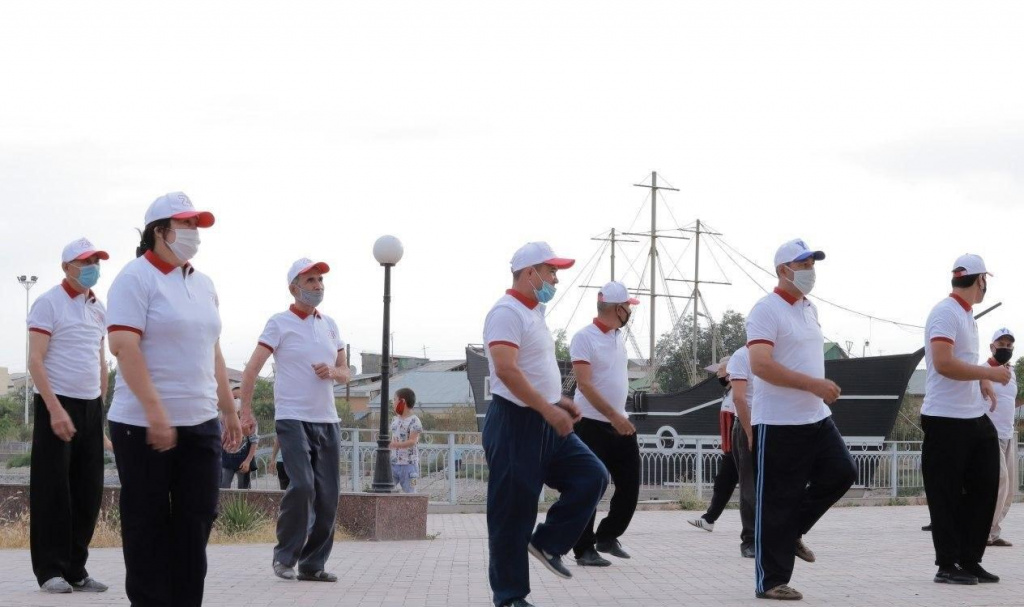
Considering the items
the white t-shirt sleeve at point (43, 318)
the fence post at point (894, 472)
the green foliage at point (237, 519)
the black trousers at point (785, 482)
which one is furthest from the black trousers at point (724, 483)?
the fence post at point (894, 472)

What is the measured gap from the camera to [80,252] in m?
7.44

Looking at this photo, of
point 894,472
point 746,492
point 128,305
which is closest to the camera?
point 128,305

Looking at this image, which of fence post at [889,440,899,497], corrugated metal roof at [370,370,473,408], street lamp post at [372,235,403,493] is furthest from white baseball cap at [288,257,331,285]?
corrugated metal roof at [370,370,473,408]

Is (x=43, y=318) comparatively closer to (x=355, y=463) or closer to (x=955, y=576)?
(x=955, y=576)

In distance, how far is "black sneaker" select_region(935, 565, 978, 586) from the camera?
8.02 metres

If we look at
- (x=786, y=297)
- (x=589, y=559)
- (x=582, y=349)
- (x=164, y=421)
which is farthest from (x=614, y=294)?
(x=164, y=421)

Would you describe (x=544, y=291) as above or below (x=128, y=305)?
above

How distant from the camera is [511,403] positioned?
6.48 metres

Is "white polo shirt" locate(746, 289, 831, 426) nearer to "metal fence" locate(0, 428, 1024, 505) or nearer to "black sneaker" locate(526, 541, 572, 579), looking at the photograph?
"black sneaker" locate(526, 541, 572, 579)

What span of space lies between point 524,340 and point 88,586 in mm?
2989

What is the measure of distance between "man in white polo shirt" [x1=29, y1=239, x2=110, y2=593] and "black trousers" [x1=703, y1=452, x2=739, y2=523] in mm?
6375

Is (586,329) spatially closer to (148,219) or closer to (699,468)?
(148,219)

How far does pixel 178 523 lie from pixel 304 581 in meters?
3.12

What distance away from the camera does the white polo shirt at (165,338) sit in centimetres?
527
